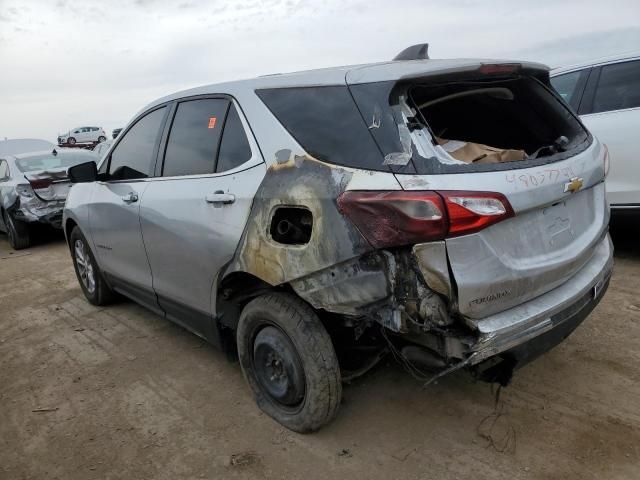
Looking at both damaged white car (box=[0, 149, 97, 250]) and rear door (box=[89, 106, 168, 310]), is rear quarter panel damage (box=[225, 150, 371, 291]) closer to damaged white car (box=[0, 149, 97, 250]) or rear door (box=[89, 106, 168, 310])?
rear door (box=[89, 106, 168, 310])

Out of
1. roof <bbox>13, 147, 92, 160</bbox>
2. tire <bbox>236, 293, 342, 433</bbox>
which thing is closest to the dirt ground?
tire <bbox>236, 293, 342, 433</bbox>

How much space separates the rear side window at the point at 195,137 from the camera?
297cm

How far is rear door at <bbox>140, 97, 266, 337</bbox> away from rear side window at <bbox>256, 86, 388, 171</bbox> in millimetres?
259

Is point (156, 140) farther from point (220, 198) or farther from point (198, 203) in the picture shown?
point (220, 198)

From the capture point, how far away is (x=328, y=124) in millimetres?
2342

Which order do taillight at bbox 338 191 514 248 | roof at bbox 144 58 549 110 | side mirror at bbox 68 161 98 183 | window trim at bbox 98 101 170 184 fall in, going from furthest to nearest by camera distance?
side mirror at bbox 68 161 98 183, window trim at bbox 98 101 170 184, roof at bbox 144 58 549 110, taillight at bbox 338 191 514 248

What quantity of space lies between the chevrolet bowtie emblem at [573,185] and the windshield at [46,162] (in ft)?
25.9

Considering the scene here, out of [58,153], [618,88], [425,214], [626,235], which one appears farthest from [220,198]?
[58,153]

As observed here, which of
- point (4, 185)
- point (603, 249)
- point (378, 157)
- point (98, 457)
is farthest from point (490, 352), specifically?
point (4, 185)

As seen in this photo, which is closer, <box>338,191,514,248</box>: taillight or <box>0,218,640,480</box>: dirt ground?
<box>338,191,514,248</box>: taillight

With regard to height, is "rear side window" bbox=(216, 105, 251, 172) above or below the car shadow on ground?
above

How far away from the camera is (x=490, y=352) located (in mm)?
2047

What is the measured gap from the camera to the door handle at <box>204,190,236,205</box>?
8.79ft

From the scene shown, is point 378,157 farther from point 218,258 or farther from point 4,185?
point 4,185
